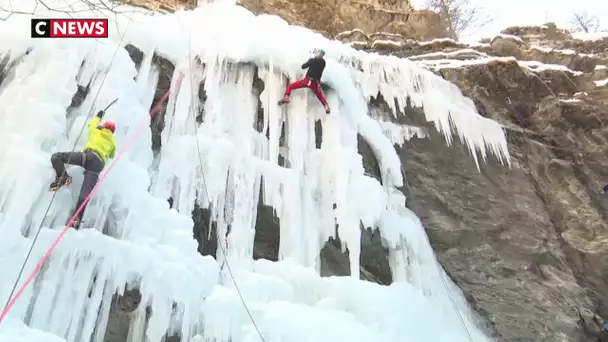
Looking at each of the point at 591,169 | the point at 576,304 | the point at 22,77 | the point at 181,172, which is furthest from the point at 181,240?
the point at 591,169

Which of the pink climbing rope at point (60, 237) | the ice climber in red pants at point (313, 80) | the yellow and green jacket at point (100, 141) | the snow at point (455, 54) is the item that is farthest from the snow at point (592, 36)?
the yellow and green jacket at point (100, 141)

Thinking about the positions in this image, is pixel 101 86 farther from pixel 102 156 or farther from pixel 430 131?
pixel 430 131

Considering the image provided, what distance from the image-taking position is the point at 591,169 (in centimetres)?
753

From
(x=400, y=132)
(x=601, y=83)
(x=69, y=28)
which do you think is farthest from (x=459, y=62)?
(x=69, y=28)

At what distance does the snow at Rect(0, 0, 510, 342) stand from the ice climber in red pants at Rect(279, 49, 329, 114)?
5.1 inches

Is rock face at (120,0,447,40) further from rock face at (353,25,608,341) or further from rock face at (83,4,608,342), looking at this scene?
rock face at (353,25,608,341)

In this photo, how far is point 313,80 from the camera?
5906 mm

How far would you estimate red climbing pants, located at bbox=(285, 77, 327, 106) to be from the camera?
5.88 meters

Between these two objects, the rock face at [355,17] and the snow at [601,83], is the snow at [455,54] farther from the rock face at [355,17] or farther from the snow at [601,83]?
the rock face at [355,17]

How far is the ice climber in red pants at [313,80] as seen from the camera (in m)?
5.88

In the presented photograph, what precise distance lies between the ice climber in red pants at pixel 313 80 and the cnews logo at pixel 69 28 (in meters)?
1.90

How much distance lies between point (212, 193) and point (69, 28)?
2133 millimetres

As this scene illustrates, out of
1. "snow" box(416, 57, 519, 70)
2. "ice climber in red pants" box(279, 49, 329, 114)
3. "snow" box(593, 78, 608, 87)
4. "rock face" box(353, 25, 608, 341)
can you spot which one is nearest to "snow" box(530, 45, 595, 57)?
"rock face" box(353, 25, 608, 341)

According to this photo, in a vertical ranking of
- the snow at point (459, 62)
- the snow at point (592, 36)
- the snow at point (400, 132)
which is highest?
the snow at point (592, 36)
